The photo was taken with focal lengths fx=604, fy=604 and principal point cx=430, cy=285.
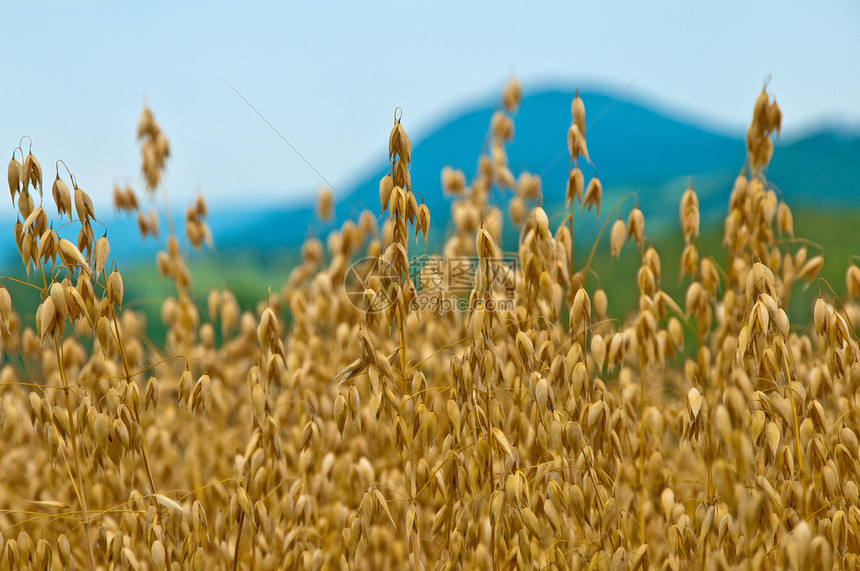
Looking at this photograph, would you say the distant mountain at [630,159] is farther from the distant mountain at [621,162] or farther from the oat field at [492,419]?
the oat field at [492,419]

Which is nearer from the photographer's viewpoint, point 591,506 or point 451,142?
point 591,506

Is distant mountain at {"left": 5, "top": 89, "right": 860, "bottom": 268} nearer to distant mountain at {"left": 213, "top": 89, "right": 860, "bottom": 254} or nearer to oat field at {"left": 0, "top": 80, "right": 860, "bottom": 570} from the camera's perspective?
distant mountain at {"left": 213, "top": 89, "right": 860, "bottom": 254}

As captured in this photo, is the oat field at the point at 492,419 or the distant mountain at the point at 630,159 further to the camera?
the distant mountain at the point at 630,159

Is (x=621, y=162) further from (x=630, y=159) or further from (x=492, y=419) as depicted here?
(x=492, y=419)

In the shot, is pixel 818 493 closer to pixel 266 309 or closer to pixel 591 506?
pixel 591 506

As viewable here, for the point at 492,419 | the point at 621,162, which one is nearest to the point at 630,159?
the point at 621,162

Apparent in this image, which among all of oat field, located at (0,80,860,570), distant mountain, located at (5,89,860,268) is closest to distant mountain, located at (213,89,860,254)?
distant mountain, located at (5,89,860,268)

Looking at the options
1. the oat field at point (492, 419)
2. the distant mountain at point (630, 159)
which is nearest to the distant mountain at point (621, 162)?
the distant mountain at point (630, 159)

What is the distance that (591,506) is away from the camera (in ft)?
4.21

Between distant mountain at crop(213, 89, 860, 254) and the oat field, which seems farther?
distant mountain at crop(213, 89, 860, 254)

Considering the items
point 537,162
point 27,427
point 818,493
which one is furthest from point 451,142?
point 818,493

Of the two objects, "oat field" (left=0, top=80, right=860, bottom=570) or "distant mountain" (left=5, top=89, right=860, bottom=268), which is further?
"distant mountain" (left=5, top=89, right=860, bottom=268)

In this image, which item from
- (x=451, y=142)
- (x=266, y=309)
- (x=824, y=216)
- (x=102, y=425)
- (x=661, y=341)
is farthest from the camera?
(x=451, y=142)

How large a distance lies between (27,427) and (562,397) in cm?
182
